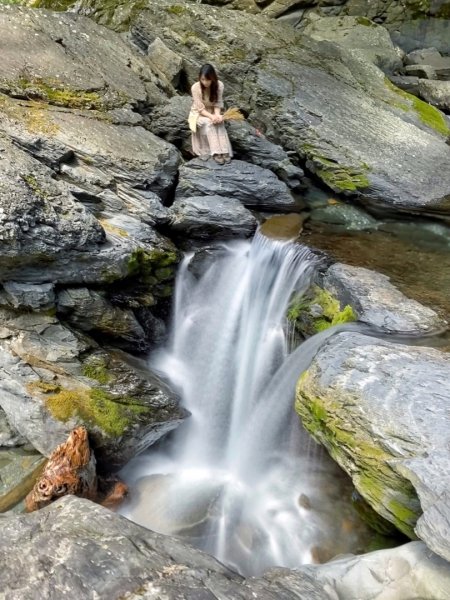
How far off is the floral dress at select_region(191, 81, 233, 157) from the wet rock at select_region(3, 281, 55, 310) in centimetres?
409

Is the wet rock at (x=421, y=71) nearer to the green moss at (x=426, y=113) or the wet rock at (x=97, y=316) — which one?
the green moss at (x=426, y=113)

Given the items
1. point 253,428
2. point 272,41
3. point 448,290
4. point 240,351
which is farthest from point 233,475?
point 272,41

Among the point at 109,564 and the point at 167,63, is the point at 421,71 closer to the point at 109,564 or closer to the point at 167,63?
the point at 167,63

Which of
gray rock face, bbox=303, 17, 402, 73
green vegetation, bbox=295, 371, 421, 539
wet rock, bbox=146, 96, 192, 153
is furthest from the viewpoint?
gray rock face, bbox=303, 17, 402, 73

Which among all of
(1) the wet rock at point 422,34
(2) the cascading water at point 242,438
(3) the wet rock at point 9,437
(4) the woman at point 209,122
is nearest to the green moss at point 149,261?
(2) the cascading water at point 242,438

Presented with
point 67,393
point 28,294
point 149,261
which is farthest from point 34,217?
point 67,393

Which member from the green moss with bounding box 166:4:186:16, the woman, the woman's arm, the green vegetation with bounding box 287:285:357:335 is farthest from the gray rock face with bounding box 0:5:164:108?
the green vegetation with bounding box 287:285:357:335

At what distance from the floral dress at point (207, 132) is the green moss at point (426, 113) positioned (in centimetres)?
438

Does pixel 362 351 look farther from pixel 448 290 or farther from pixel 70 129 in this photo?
pixel 70 129

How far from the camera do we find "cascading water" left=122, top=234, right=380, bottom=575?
510 cm

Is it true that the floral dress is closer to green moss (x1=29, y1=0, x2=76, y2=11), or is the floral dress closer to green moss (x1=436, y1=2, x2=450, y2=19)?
green moss (x1=29, y1=0, x2=76, y2=11)

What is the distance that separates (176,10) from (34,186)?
711cm

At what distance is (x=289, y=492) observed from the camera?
5.52m

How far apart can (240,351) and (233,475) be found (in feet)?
5.25
